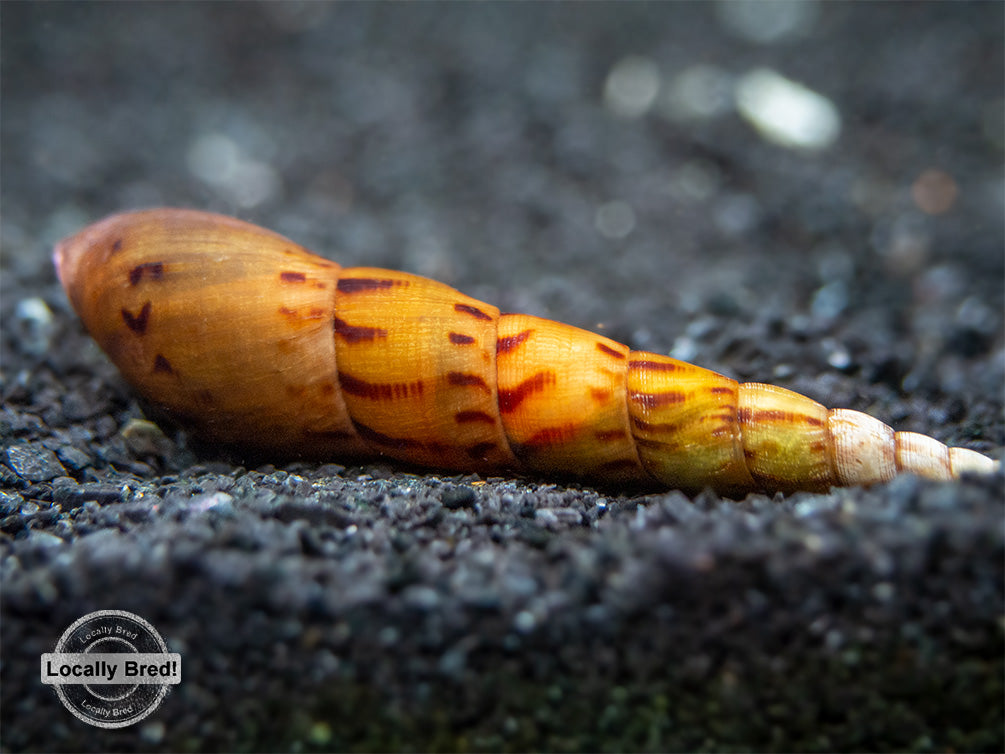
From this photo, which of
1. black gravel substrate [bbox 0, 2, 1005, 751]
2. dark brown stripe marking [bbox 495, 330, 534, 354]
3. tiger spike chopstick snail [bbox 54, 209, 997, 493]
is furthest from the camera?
dark brown stripe marking [bbox 495, 330, 534, 354]

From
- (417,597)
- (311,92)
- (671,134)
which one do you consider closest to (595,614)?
(417,597)

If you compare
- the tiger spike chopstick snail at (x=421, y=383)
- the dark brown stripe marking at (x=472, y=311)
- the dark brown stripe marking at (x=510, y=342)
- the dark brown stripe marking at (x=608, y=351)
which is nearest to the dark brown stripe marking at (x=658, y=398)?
the tiger spike chopstick snail at (x=421, y=383)

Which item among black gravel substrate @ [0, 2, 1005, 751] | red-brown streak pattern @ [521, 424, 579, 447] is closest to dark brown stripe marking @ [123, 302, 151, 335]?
black gravel substrate @ [0, 2, 1005, 751]

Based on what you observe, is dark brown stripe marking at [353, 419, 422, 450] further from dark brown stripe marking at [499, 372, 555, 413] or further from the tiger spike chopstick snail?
dark brown stripe marking at [499, 372, 555, 413]

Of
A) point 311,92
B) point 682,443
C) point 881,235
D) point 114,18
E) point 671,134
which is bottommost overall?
point 682,443

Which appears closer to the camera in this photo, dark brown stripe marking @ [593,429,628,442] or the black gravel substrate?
the black gravel substrate

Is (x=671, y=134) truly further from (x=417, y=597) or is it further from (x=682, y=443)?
(x=417, y=597)
